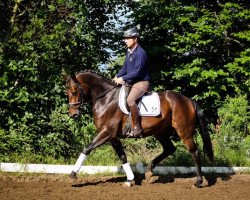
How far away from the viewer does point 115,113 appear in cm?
864

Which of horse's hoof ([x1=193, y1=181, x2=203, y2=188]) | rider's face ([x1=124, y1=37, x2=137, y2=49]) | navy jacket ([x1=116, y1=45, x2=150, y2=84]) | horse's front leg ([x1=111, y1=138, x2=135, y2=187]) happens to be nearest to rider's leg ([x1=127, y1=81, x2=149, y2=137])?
navy jacket ([x1=116, y1=45, x2=150, y2=84])

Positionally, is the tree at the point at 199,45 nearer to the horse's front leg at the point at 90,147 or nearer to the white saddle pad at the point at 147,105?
the white saddle pad at the point at 147,105

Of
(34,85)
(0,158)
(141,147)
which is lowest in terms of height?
(141,147)

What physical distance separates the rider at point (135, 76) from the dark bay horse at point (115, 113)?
0.26m

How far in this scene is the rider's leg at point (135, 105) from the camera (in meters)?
8.47

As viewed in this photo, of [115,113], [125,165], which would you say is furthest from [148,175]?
[115,113]

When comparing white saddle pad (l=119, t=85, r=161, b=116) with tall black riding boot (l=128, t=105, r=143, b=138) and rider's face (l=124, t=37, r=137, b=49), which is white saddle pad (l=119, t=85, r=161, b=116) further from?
rider's face (l=124, t=37, r=137, b=49)

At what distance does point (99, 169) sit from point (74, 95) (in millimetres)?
2236

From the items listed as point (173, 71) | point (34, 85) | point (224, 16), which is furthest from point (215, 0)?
point (34, 85)

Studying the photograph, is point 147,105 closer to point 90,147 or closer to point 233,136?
point 90,147

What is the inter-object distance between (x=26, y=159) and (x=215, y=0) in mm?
9017

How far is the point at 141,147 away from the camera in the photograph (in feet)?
38.0

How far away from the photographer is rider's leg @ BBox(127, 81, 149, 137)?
847cm

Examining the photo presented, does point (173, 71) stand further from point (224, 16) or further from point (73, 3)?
point (73, 3)
